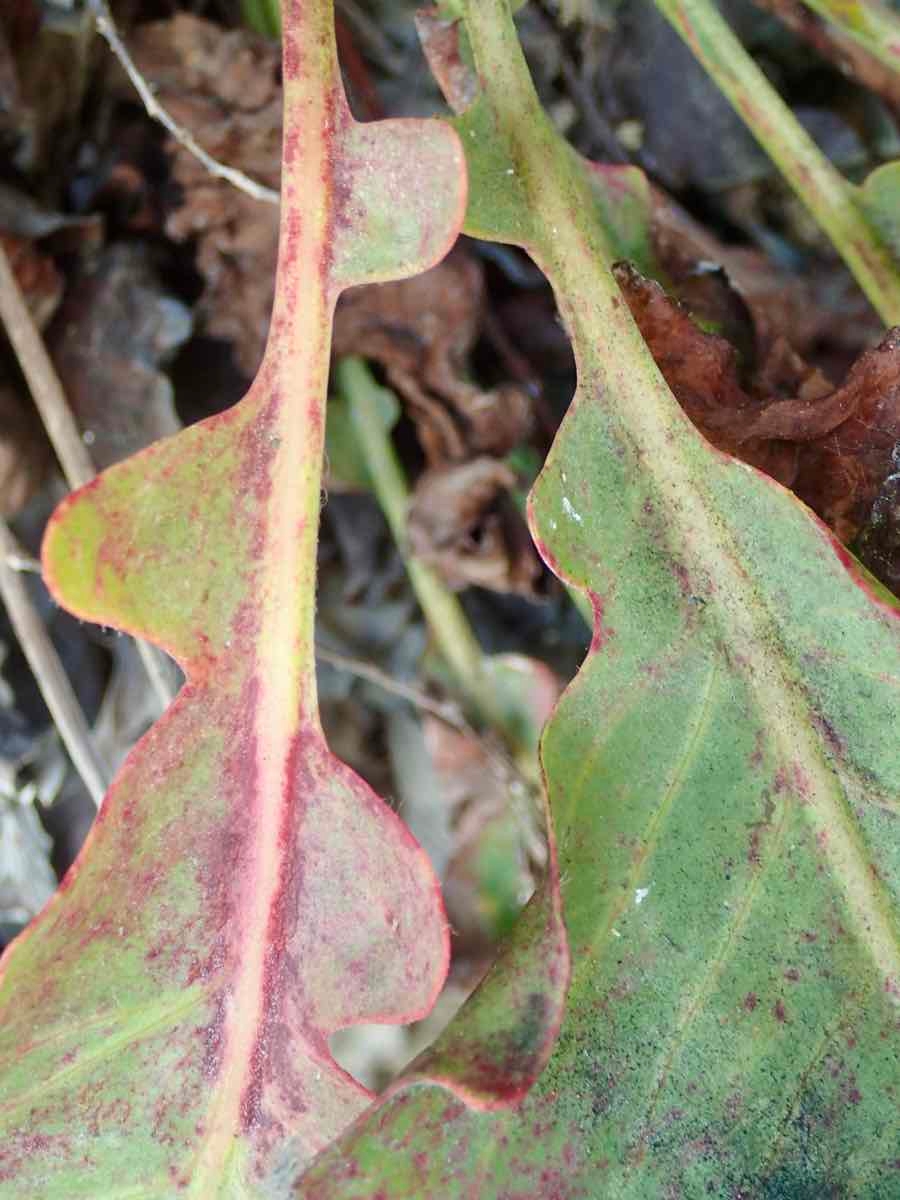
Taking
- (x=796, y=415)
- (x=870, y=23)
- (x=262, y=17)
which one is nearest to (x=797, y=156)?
(x=870, y=23)

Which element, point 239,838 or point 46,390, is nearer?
point 239,838

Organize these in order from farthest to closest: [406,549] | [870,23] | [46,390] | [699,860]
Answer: [406,549]
[46,390]
[870,23]
[699,860]

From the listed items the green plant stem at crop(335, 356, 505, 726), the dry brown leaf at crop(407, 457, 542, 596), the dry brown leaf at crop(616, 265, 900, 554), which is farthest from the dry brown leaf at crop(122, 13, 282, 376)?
the dry brown leaf at crop(616, 265, 900, 554)

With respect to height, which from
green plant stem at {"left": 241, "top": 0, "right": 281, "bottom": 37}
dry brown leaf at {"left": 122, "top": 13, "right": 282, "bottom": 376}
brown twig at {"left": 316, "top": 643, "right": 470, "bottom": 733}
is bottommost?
brown twig at {"left": 316, "top": 643, "right": 470, "bottom": 733}

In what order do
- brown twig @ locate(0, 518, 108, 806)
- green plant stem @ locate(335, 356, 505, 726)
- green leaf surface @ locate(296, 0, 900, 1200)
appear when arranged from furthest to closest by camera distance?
green plant stem @ locate(335, 356, 505, 726), brown twig @ locate(0, 518, 108, 806), green leaf surface @ locate(296, 0, 900, 1200)

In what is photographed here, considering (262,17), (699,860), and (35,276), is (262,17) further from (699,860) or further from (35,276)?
(699,860)

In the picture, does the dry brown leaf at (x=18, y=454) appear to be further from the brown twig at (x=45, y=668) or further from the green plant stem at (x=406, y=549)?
the green plant stem at (x=406, y=549)

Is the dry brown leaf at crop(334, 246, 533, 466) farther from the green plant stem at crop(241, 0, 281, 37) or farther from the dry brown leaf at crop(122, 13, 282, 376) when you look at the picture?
the green plant stem at crop(241, 0, 281, 37)
